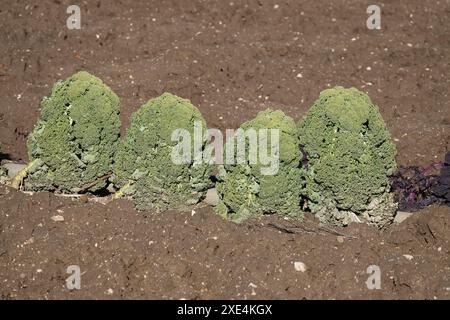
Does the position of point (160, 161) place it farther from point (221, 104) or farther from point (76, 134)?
point (221, 104)

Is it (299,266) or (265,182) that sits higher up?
(265,182)

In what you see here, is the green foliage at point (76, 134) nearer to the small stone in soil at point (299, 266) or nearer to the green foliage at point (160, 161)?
the green foliage at point (160, 161)

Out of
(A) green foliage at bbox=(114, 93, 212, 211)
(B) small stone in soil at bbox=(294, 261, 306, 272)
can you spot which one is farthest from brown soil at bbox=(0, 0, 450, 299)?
(A) green foliage at bbox=(114, 93, 212, 211)

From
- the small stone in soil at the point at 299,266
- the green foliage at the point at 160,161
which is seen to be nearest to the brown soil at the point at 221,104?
the small stone in soil at the point at 299,266

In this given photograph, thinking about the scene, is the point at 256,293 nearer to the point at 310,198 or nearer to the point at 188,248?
the point at 188,248

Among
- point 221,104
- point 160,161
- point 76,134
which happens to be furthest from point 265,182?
point 221,104
